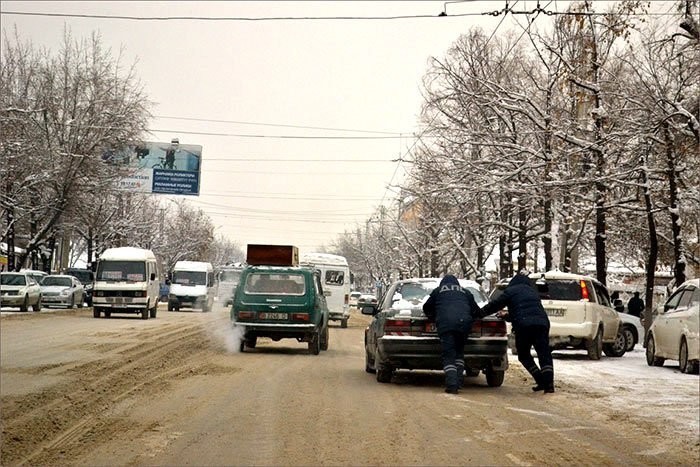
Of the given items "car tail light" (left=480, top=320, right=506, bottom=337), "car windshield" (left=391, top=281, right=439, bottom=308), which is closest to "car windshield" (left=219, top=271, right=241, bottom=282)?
"car windshield" (left=391, top=281, right=439, bottom=308)

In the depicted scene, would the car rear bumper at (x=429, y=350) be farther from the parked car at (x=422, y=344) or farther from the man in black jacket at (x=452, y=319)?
the man in black jacket at (x=452, y=319)

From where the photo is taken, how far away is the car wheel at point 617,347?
2464cm

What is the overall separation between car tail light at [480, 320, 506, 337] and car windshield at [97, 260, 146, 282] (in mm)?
26459

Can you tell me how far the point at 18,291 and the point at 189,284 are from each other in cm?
1537

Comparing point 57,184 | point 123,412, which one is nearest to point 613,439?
point 123,412

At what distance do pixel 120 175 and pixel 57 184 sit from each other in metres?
3.32

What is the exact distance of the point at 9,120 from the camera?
37469 mm

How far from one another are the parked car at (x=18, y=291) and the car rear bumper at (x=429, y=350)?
2895 cm

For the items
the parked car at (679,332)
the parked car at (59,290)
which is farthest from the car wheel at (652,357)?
the parked car at (59,290)

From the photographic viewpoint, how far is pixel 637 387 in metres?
16.2

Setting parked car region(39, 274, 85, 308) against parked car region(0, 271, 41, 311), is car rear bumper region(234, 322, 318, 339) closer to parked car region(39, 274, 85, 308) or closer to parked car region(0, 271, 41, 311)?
parked car region(0, 271, 41, 311)

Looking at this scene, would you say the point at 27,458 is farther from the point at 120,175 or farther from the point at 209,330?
the point at 120,175

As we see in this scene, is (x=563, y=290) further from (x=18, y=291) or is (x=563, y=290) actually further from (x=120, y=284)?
(x=18, y=291)

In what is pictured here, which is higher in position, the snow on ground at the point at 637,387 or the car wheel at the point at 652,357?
the car wheel at the point at 652,357
